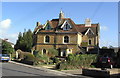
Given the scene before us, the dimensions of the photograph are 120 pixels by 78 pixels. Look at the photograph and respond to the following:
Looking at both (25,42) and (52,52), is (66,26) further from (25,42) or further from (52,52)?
(25,42)

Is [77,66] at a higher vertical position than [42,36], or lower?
lower

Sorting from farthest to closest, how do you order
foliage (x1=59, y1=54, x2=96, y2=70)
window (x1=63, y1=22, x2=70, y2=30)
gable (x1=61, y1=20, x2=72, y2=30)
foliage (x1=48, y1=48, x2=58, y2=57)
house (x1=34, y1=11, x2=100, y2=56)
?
window (x1=63, y1=22, x2=70, y2=30)
gable (x1=61, y1=20, x2=72, y2=30)
house (x1=34, y1=11, x2=100, y2=56)
foliage (x1=48, y1=48, x2=58, y2=57)
foliage (x1=59, y1=54, x2=96, y2=70)

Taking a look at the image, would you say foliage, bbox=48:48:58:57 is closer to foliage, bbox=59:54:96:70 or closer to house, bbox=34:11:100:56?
house, bbox=34:11:100:56

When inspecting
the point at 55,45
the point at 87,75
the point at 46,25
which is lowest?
the point at 87,75

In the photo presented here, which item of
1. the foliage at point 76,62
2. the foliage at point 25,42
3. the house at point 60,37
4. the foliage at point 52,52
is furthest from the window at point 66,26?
the foliage at point 25,42

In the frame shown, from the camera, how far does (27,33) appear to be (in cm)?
7656

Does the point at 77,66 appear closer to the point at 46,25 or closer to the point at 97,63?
the point at 97,63

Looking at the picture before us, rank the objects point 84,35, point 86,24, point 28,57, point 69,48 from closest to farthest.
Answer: point 28,57 → point 69,48 → point 84,35 → point 86,24

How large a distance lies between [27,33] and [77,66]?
52902mm

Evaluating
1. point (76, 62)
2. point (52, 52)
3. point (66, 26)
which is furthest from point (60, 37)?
point (76, 62)

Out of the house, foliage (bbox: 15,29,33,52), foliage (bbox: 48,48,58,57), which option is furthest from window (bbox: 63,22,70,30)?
foliage (bbox: 15,29,33,52)

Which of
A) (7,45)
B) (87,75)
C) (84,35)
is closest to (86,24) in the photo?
(84,35)

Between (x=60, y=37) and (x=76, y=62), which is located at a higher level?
(x=60, y=37)

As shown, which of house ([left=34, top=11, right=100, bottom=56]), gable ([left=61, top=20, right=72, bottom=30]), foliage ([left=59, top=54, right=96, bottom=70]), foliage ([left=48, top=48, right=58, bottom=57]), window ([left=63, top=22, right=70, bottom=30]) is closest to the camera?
foliage ([left=59, top=54, right=96, bottom=70])
